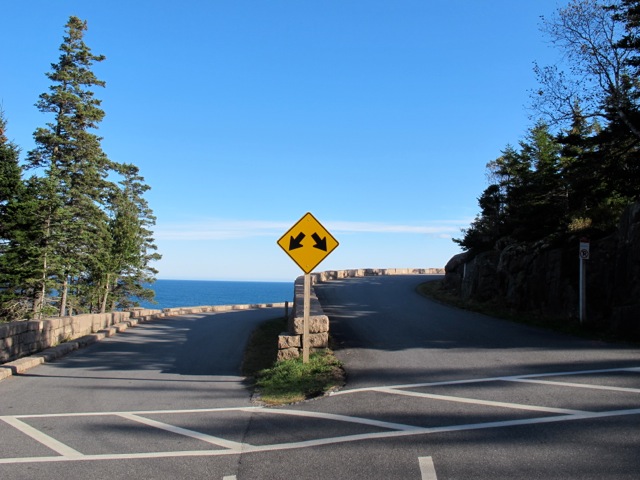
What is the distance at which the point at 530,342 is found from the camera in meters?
11.6

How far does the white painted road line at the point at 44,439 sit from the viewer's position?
5727 millimetres

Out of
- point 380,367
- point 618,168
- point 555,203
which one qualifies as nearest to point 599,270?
point 618,168

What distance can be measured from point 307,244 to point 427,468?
5805 mm

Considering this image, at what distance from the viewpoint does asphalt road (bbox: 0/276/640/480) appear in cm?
493

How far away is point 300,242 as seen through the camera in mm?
10039

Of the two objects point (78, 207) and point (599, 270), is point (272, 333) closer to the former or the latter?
point (599, 270)

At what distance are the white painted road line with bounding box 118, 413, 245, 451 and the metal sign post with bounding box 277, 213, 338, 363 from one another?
3.45 m

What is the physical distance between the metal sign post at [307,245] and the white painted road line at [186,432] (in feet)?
11.3

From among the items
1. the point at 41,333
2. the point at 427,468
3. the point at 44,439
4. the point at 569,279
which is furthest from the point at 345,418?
the point at 41,333

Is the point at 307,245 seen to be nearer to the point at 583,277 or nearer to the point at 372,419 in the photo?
the point at 372,419

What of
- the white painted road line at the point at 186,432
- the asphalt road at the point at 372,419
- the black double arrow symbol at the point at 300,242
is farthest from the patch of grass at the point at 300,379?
the black double arrow symbol at the point at 300,242

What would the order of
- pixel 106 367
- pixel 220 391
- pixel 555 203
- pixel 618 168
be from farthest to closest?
pixel 555 203
pixel 618 168
pixel 106 367
pixel 220 391

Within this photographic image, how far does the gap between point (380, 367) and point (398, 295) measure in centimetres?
1480

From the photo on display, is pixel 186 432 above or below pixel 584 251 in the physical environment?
below
